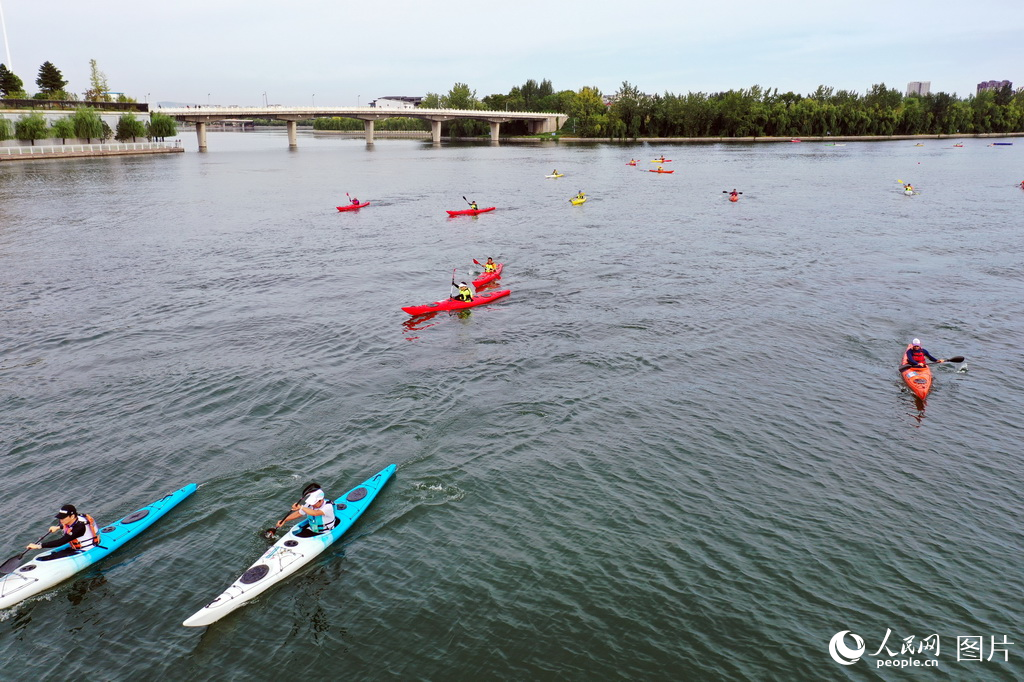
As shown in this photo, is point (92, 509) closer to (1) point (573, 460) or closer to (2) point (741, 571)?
(1) point (573, 460)

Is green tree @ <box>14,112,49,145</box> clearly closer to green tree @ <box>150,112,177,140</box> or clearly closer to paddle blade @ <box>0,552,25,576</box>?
green tree @ <box>150,112,177,140</box>

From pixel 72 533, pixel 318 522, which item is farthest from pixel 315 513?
pixel 72 533

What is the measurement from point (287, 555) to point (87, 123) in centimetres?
15381

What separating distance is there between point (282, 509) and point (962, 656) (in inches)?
757

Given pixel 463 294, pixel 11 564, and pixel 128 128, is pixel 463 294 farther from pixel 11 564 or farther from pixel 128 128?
pixel 128 128

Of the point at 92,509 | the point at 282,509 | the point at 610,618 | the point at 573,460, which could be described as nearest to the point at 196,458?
the point at 92,509

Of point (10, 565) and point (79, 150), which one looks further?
point (79, 150)

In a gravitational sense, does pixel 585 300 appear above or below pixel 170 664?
above

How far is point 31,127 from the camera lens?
421 ft

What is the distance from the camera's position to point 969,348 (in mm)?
33969

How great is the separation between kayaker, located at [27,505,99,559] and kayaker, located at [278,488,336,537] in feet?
17.5

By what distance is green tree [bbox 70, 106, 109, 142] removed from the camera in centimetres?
13762

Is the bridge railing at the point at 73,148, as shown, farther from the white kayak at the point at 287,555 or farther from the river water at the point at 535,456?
the white kayak at the point at 287,555

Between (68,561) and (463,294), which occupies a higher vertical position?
(463,294)
